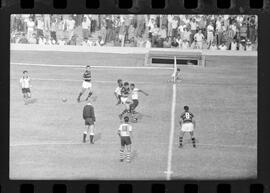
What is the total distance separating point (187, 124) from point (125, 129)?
84 centimetres

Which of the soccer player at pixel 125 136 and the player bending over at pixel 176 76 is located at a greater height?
the player bending over at pixel 176 76

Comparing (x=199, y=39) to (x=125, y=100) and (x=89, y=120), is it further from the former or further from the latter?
(x=89, y=120)

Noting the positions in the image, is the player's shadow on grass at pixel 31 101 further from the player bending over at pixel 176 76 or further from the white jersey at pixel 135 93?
the player bending over at pixel 176 76

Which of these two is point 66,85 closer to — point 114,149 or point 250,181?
point 114,149

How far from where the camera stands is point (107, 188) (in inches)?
542

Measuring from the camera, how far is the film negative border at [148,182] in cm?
1373

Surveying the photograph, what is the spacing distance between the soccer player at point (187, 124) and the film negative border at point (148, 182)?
2.20ft

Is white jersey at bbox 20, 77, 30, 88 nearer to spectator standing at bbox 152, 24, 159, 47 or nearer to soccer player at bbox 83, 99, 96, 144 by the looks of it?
soccer player at bbox 83, 99, 96, 144

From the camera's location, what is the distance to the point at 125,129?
14234mm

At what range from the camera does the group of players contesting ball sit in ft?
46.5

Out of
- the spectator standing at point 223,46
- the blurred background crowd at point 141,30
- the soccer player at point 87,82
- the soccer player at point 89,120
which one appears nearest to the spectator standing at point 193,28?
the blurred background crowd at point 141,30

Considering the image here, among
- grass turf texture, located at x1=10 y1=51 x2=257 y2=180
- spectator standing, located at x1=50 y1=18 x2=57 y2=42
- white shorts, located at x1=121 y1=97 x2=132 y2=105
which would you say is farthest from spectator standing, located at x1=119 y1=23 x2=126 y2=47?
spectator standing, located at x1=50 y1=18 x2=57 y2=42

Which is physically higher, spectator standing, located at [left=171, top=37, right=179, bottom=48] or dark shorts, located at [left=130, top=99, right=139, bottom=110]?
spectator standing, located at [left=171, top=37, right=179, bottom=48]
